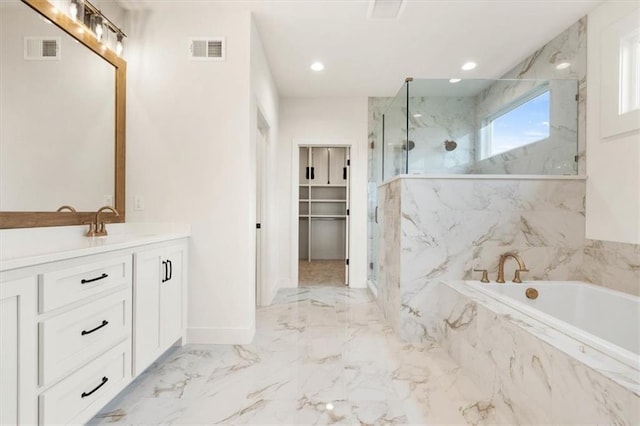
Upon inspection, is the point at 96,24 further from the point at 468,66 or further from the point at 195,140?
the point at 468,66

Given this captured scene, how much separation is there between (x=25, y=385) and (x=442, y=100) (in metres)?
3.42

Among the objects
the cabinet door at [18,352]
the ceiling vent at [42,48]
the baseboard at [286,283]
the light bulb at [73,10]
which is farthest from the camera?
the baseboard at [286,283]

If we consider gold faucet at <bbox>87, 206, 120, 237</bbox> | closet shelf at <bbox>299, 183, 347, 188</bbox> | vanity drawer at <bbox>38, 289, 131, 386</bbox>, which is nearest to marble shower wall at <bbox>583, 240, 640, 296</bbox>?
vanity drawer at <bbox>38, 289, 131, 386</bbox>

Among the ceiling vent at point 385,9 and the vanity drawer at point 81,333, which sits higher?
the ceiling vent at point 385,9

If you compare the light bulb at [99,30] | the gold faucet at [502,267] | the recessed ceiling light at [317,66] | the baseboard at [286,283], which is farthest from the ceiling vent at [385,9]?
the baseboard at [286,283]

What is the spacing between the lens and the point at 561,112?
267 cm

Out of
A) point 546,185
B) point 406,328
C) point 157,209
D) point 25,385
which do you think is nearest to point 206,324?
point 157,209

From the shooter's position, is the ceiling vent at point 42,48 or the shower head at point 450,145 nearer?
the ceiling vent at point 42,48

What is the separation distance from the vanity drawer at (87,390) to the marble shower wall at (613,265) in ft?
10.6

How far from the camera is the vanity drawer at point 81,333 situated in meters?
1.15

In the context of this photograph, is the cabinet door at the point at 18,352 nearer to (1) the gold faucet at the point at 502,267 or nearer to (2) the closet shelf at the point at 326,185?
(1) the gold faucet at the point at 502,267

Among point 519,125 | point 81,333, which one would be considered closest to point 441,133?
point 519,125

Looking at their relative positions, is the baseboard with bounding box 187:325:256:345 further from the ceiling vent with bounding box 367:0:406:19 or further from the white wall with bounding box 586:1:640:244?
the white wall with bounding box 586:1:640:244

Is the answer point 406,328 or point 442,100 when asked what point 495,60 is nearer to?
point 442,100
